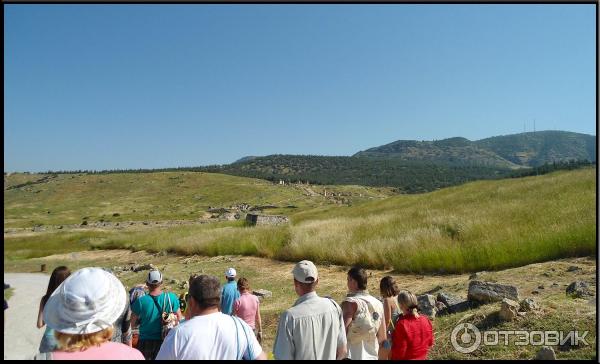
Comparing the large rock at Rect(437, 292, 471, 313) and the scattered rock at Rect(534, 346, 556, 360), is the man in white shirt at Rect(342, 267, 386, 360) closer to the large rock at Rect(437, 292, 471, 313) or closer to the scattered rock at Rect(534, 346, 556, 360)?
the scattered rock at Rect(534, 346, 556, 360)

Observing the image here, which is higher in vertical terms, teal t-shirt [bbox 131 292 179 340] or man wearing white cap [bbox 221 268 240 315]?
teal t-shirt [bbox 131 292 179 340]

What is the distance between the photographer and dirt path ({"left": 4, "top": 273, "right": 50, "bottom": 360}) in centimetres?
873

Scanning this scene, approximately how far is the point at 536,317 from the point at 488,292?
3.43 ft

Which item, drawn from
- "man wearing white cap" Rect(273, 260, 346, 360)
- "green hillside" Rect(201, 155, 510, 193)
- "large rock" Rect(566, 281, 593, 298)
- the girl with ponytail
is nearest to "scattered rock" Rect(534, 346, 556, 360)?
the girl with ponytail

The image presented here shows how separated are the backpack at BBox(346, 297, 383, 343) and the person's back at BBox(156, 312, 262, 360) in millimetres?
1427

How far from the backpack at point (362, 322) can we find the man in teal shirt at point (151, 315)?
217 centimetres

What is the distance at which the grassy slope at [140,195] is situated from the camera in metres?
89.1

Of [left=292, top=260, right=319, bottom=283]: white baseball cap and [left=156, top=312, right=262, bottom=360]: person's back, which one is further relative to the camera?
[left=292, top=260, right=319, bottom=283]: white baseball cap

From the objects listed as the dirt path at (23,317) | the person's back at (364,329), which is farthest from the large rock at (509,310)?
the dirt path at (23,317)

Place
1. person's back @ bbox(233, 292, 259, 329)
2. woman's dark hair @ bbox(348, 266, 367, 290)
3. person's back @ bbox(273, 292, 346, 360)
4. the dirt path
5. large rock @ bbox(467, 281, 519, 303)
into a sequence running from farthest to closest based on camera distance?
the dirt path → large rock @ bbox(467, 281, 519, 303) → person's back @ bbox(233, 292, 259, 329) → woman's dark hair @ bbox(348, 266, 367, 290) → person's back @ bbox(273, 292, 346, 360)

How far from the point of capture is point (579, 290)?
6.52 m

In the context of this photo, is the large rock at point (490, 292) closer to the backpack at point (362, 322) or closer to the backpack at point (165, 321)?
the backpack at point (362, 322)

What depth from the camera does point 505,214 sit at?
14.4 meters

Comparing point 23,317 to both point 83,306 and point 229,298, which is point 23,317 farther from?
point 83,306
